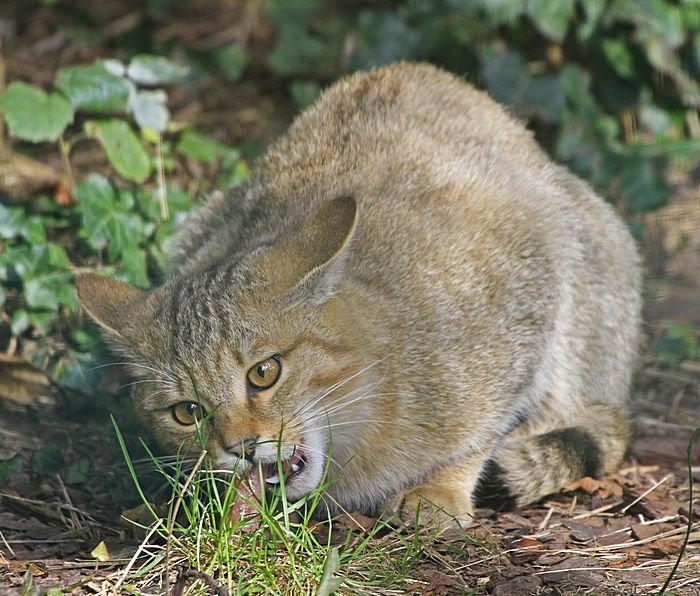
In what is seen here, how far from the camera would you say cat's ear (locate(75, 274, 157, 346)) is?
397 cm

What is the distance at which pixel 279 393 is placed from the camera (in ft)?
11.8

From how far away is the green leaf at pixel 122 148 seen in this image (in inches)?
239

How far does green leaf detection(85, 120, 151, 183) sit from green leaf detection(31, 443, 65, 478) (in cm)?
219

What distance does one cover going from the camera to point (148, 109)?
5.95 m

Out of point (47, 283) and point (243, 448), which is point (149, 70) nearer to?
point (47, 283)

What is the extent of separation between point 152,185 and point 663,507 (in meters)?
3.78

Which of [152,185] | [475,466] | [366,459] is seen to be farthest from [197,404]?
[152,185]

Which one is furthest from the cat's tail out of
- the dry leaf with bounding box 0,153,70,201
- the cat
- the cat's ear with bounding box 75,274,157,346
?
the dry leaf with bounding box 0,153,70,201

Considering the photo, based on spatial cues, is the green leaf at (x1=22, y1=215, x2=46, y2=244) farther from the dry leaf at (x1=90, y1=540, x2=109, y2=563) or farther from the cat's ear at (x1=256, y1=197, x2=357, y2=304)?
the dry leaf at (x1=90, y1=540, x2=109, y2=563)

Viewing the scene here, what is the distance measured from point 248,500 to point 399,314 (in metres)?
1.05

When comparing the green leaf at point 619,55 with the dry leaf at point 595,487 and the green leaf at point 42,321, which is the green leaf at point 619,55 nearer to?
the dry leaf at point 595,487

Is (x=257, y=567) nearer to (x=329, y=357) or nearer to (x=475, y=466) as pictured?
(x=329, y=357)

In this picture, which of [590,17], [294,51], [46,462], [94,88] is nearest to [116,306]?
[46,462]

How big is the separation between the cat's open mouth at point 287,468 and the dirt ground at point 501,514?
1.89 ft
